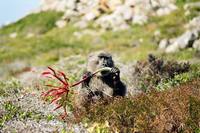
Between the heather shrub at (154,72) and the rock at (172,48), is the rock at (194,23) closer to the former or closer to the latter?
the rock at (172,48)

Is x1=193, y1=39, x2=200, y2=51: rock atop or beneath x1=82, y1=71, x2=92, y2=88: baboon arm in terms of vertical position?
beneath

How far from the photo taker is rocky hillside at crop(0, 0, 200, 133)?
618 inches

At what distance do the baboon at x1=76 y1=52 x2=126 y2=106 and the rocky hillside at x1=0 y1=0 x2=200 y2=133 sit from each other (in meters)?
0.55

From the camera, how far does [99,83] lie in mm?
18641

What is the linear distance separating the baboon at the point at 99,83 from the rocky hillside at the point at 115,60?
1.81 ft

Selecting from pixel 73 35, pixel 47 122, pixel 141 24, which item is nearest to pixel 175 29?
pixel 141 24

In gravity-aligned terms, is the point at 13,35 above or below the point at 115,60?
below

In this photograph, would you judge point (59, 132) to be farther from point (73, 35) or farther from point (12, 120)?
point (73, 35)

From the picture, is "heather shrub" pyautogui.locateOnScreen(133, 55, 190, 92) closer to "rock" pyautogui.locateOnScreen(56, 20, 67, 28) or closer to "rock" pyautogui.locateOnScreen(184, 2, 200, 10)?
"rock" pyautogui.locateOnScreen(184, 2, 200, 10)

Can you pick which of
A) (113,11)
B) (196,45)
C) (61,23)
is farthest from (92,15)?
(196,45)

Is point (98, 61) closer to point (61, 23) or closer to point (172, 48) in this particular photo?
point (172, 48)

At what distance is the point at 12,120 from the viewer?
54.3 feet

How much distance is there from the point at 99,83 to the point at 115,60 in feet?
62.1

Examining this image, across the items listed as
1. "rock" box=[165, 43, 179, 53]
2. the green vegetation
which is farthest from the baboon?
the green vegetation
